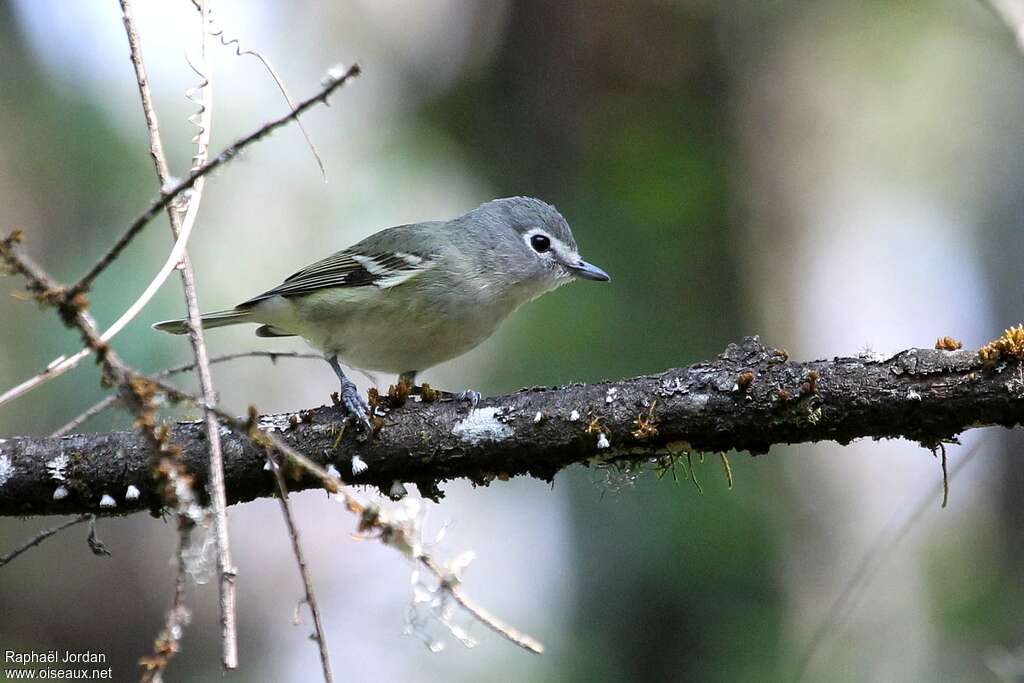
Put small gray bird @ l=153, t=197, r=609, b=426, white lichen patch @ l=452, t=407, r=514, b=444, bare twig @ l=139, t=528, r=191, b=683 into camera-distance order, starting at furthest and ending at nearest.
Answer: small gray bird @ l=153, t=197, r=609, b=426
white lichen patch @ l=452, t=407, r=514, b=444
bare twig @ l=139, t=528, r=191, b=683

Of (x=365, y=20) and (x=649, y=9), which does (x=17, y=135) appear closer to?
(x=365, y=20)

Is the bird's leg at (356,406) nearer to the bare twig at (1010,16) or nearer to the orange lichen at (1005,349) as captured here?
the orange lichen at (1005,349)

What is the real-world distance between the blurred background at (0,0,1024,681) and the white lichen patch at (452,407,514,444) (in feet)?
8.45

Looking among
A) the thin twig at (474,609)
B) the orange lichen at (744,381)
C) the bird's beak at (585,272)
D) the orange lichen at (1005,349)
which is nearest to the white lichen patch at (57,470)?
Answer: the thin twig at (474,609)

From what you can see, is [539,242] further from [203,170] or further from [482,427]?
[203,170]

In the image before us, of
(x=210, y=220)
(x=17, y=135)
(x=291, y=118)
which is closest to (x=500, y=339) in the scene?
(x=210, y=220)

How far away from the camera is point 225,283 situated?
7273mm

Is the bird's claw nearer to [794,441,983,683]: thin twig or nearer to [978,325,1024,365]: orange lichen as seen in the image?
[794,441,983,683]: thin twig

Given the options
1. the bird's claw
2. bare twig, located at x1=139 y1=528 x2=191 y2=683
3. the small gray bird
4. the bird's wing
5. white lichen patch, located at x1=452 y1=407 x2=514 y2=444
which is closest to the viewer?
bare twig, located at x1=139 y1=528 x2=191 y2=683

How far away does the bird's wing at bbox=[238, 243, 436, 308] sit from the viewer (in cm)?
483

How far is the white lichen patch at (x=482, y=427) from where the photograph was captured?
3285mm

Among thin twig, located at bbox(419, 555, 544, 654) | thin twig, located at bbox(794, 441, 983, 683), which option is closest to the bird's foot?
thin twig, located at bbox(419, 555, 544, 654)

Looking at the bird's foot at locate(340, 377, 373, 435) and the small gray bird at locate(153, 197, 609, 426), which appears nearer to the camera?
the bird's foot at locate(340, 377, 373, 435)

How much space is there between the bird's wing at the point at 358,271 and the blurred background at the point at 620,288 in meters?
0.83
